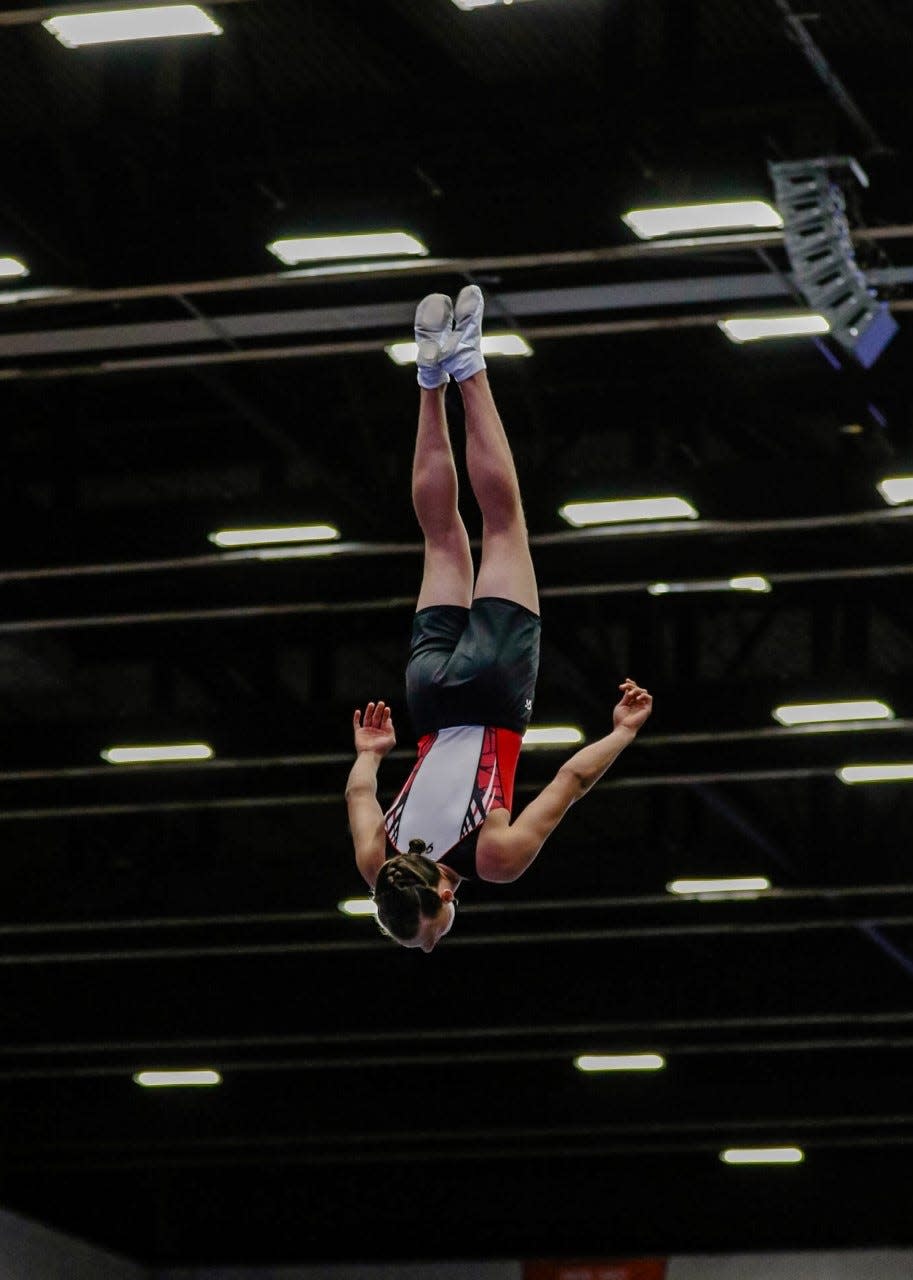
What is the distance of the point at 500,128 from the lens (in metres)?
11.1

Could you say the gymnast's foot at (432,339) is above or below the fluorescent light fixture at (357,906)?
below

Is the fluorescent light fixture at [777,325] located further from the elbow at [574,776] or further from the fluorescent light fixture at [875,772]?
the elbow at [574,776]

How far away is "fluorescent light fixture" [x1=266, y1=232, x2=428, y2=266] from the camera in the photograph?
11.5 meters

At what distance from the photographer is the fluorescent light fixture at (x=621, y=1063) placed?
21250 millimetres

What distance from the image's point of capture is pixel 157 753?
15.9 meters

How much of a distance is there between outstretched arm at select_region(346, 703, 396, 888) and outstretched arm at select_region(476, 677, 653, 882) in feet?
1.23

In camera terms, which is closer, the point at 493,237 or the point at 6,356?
the point at 493,237

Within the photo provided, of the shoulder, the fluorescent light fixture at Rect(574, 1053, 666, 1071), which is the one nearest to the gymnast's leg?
the shoulder

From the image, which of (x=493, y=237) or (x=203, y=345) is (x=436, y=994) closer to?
(x=203, y=345)

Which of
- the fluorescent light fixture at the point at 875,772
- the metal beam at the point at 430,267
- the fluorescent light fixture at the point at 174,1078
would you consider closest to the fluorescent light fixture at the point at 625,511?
the metal beam at the point at 430,267

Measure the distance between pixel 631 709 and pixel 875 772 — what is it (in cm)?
735

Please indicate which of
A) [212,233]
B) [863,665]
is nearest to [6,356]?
[212,233]

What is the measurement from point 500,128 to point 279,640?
18.9 ft

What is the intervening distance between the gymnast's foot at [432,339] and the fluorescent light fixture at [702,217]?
2.11 meters
